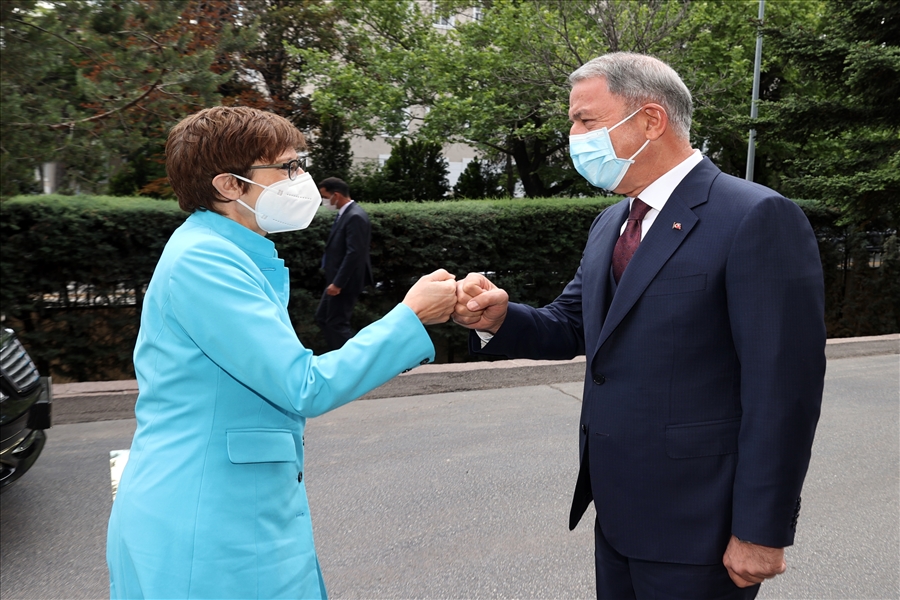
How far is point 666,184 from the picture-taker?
2.27 m

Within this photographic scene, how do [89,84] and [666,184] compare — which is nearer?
[666,184]

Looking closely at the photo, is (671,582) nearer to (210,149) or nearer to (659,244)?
(659,244)

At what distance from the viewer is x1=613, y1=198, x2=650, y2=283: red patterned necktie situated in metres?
2.29

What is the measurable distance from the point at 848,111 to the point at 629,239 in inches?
386

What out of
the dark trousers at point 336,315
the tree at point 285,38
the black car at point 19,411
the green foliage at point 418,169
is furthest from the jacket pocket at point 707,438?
the green foliage at point 418,169

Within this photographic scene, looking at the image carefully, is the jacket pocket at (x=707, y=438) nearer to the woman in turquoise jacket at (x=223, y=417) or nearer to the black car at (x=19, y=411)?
the woman in turquoise jacket at (x=223, y=417)

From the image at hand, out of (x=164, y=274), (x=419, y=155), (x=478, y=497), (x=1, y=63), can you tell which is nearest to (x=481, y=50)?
(x=419, y=155)

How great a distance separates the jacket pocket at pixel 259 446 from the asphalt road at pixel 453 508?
2.09m

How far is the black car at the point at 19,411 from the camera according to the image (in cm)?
424

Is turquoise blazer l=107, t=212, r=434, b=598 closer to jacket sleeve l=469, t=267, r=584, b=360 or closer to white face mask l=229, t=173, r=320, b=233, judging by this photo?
white face mask l=229, t=173, r=320, b=233

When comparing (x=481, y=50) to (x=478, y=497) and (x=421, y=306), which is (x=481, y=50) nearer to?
(x=478, y=497)

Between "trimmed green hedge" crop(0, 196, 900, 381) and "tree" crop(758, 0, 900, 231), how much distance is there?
1108 millimetres

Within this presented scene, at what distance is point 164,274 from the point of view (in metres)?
1.79

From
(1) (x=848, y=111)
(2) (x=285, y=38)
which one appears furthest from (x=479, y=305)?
(2) (x=285, y=38)
